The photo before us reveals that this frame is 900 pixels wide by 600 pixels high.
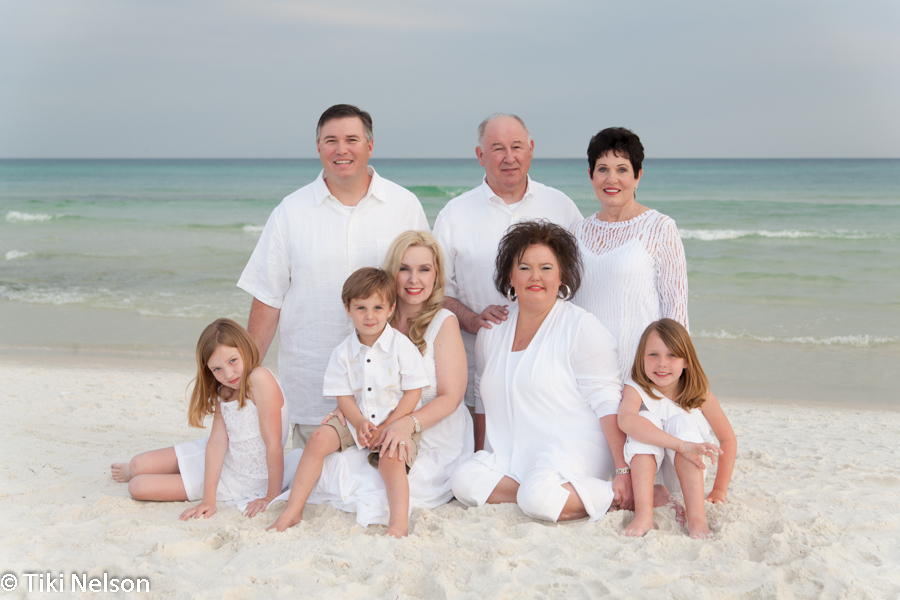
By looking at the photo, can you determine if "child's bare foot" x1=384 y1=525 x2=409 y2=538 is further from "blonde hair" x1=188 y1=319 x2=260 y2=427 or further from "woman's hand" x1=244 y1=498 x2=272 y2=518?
"blonde hair" x1=188 y1=319 x2=260 y2=427

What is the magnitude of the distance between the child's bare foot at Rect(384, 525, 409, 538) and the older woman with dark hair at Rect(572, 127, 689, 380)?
1.39 meters

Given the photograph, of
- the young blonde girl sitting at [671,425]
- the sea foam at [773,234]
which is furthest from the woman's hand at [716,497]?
the sea foam at [773,234]

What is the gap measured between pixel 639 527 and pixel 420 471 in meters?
1.15

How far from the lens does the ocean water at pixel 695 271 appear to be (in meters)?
8.53

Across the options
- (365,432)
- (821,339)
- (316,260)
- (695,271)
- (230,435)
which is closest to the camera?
(365,432)

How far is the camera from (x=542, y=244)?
142 inches

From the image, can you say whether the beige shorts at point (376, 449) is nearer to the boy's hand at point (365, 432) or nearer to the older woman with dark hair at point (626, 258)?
the boy's hand at point (365, 432)

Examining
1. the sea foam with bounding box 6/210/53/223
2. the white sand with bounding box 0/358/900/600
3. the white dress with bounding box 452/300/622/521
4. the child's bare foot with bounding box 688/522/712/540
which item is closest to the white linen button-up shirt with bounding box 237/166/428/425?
the white sand with bounding box 0/358/900/600

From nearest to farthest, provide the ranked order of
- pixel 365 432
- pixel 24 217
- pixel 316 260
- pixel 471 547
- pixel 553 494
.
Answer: pixel 471 547 → pixel 553 494 → pixel 365 432 → pixel 316 260 → pixel 24 217

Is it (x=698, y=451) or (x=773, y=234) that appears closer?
(x=698, y=451)

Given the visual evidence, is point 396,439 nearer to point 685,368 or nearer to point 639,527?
point 639,527

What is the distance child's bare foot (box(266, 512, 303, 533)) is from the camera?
342 centimetres

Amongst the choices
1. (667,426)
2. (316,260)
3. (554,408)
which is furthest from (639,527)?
(316,260)

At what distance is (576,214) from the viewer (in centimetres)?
446
